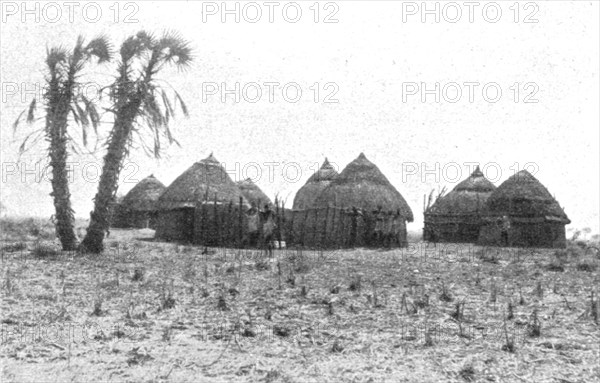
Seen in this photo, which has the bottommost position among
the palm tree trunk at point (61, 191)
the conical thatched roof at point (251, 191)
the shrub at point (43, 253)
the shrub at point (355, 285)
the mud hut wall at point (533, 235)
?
the shrub at point (355, 285)

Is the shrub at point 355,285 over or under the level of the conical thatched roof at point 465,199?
under

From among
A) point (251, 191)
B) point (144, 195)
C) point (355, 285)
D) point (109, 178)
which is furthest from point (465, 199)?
point (355, 285)

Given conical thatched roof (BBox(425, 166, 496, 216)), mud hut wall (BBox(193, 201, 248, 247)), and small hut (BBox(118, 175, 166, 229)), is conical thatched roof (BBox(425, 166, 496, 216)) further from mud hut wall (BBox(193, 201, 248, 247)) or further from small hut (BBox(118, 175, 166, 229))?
small hut (BBox(118, 175, 166, 229))

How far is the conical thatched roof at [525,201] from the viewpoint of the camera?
2330 cm

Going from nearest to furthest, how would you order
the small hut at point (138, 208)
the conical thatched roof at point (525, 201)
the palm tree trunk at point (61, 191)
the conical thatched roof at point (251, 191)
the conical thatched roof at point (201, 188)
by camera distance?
the palm tree trunk at point (61, 191) → the conical thatched roof at point (201, 188) → the conical thatched roof at point (525, 201) → the small hut at point (138, 208) → the conical thatched roof at point (251, 191)

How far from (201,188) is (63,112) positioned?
24.0 ft

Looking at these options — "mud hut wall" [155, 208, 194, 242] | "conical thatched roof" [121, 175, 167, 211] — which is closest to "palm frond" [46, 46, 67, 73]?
"mud hut wall" [155, 208, 194, 242]

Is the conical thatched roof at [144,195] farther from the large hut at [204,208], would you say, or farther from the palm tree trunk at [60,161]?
the palm tree trunk at [60,161]

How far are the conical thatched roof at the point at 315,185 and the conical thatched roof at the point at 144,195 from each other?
325 inches

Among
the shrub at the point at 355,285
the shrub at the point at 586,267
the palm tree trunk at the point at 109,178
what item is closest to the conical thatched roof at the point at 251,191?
the palm tree trunk at the point at 109,178

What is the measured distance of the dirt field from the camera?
5.64m

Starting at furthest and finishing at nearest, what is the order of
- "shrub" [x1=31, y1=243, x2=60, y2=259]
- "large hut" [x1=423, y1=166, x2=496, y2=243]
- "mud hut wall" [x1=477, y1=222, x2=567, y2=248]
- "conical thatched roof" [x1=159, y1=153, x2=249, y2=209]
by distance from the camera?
"large hut" [x1=423, y1=166, x2=496, y2=243], "mud hut wall" [x1=477, y1=222, x2=567, y2=248], "conical thatched roof" [x1=159, y1=153, x2=249, y2=209], "shrub" [x1=31, y1=243, x2=60, y2=259]

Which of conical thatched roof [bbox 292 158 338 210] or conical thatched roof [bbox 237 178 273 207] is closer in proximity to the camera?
conical thatched roof [bbox 292 158 338 210]

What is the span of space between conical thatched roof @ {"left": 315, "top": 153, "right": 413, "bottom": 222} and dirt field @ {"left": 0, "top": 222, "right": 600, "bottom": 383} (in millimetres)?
10490
